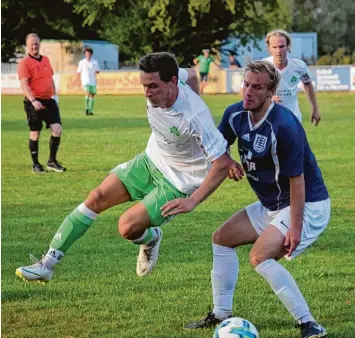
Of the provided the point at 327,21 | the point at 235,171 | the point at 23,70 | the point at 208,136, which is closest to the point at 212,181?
the point at 235,171

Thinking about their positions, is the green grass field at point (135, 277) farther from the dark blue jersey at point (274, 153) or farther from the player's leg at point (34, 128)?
the dark blue jersey at point (274, 153)

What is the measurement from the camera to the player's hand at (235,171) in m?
6.21

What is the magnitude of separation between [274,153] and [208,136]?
0.61 metres

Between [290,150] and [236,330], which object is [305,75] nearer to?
[290,150]

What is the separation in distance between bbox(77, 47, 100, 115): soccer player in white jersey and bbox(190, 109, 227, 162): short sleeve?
25.3 metres

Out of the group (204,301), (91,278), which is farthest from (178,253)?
(204,301)

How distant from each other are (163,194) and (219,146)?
948mm

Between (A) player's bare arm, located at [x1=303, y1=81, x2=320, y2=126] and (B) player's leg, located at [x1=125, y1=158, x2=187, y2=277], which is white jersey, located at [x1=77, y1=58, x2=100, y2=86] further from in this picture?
(B) player's leg, located at [x1=125, y1=158, x2=187, y2=277]

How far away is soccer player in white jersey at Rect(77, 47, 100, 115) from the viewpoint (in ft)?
106

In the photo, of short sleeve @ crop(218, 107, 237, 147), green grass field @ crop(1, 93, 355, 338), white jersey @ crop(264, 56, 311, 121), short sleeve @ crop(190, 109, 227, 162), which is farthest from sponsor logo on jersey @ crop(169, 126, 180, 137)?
white jersey @ crop(264, 56, 311, 121)

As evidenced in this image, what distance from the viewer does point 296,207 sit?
5.86 metres

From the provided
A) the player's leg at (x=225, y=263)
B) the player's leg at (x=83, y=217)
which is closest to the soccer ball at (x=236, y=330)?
the player's leg at (x=225, y=263)

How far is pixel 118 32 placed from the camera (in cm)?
5434

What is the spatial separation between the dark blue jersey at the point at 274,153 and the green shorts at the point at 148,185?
0.94m
